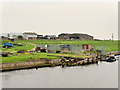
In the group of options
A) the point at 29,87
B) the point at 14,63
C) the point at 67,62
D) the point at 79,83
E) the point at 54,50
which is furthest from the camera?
the point at 54,50

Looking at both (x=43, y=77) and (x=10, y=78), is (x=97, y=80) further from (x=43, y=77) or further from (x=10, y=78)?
(x=10, y=78)

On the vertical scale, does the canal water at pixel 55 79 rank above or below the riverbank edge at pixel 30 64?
below

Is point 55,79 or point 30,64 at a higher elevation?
point 30,64

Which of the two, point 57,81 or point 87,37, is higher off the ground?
point 87,37

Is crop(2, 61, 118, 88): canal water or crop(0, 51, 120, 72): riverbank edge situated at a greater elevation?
crop(0, 51, 120, 72): riverbank edge

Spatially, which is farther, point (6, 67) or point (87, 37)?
point (87, 37)

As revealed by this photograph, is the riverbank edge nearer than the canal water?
No

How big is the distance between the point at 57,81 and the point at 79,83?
7.04 ft

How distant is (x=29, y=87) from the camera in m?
18.2

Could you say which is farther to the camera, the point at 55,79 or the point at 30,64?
the point at 30,64

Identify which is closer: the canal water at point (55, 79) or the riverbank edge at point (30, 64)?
the canal water at point (55, 79)

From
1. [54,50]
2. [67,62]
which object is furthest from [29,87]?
[54,50]

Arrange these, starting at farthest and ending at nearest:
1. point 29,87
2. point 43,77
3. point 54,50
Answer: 1. point 54,50
2. point 43,77
3. point 29,87

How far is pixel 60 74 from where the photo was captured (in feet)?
76.5
